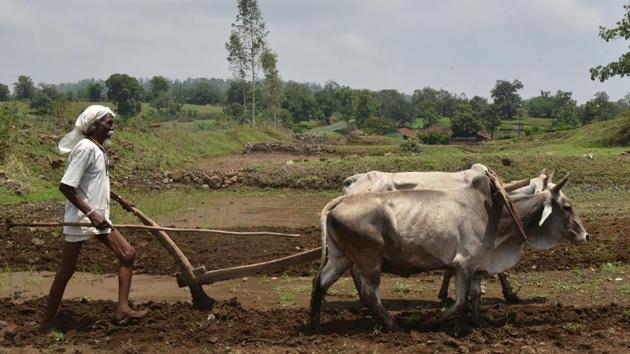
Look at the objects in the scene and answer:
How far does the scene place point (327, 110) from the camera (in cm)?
11744

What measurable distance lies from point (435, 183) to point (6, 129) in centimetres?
1722

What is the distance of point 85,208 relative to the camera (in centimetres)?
682

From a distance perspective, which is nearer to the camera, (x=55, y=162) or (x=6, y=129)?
(x=6, y=129)

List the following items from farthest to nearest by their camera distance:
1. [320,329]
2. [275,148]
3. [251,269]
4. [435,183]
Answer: [275,148], [435,183], [251,269], [320,329]

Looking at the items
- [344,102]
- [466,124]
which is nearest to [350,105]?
[344,102]

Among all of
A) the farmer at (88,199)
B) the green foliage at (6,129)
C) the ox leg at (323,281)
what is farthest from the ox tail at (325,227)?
the green foliage at (6,129)

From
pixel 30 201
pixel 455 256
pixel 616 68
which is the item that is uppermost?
pixel 616 68

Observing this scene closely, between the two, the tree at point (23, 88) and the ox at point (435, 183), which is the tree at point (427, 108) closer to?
the tree at point (23, 88)

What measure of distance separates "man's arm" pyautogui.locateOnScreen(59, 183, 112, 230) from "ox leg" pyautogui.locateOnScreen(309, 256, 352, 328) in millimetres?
2250

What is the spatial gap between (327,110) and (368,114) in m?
21.8

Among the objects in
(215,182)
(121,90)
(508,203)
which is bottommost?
(215,182)

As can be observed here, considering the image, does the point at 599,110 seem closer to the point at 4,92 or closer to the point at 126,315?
the point at 4,92

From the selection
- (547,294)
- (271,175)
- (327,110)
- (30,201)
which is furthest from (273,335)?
(327,110)

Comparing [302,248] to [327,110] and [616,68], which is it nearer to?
[616,68]
